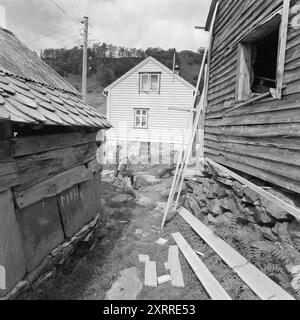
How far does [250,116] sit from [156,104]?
53.2 feet

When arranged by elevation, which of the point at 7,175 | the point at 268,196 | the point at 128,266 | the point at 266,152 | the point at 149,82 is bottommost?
the point at 128,266

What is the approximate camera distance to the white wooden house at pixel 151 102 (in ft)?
68.6

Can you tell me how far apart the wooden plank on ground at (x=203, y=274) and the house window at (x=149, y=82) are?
16659 millimetres

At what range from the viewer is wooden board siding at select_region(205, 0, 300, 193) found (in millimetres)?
4121

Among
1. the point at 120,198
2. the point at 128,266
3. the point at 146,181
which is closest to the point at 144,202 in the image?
the point at 120,198

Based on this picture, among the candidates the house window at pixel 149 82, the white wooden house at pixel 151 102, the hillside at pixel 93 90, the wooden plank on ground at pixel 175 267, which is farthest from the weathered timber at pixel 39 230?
the hillside at pixel 93 90

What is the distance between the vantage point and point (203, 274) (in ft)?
15.1

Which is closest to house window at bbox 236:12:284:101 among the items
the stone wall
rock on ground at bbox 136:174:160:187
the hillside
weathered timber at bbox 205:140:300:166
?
weathered timber at bbox 205:140:300:166

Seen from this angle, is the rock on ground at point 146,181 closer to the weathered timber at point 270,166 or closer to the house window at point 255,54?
the weathered timber at point 270,166

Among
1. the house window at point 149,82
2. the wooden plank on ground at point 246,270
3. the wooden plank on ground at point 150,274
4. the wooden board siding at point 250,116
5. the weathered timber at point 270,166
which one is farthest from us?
the house window at point 149,82

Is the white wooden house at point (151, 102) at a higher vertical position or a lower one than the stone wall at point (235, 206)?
higher

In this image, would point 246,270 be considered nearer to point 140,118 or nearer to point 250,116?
point 250,116
